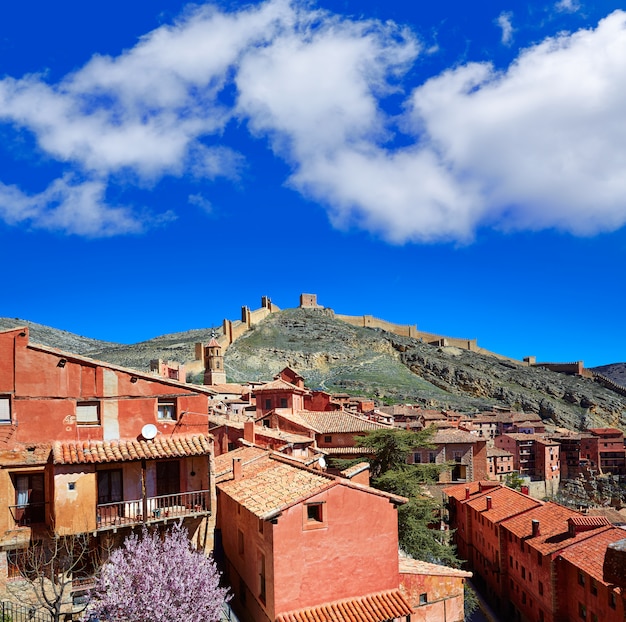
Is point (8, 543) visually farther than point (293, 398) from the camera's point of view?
No

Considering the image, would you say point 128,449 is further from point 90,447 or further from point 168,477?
point 168,477

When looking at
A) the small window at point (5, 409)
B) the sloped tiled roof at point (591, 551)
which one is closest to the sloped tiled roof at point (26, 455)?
the small window at point (5, 409)

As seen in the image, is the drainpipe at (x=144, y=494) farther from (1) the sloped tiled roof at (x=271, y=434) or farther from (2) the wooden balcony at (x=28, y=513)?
(1) the sloped tiled roof at (x=271, y=434)

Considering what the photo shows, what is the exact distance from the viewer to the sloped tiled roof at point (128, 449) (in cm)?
1861

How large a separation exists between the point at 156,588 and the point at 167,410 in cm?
741

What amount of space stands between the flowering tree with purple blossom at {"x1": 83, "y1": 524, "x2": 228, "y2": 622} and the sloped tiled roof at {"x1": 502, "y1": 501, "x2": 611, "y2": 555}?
21.7 meters

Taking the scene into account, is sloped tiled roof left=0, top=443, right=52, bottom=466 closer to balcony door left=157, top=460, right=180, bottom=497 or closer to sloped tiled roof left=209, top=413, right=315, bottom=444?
balcony door left=157, top=460, right=180, bottom=497

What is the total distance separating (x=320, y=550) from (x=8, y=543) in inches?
396

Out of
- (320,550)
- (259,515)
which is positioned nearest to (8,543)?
(259,515)

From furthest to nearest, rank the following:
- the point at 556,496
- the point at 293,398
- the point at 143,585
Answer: the point at 556,496
the point at 293,398
the point at 143,585

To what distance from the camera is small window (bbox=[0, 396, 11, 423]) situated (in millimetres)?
18719

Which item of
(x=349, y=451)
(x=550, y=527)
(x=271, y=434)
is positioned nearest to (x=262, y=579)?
(x=271, y=434)

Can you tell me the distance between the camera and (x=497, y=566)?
121 ft

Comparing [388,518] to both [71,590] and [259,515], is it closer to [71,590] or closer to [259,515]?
Answer: [259,515]
